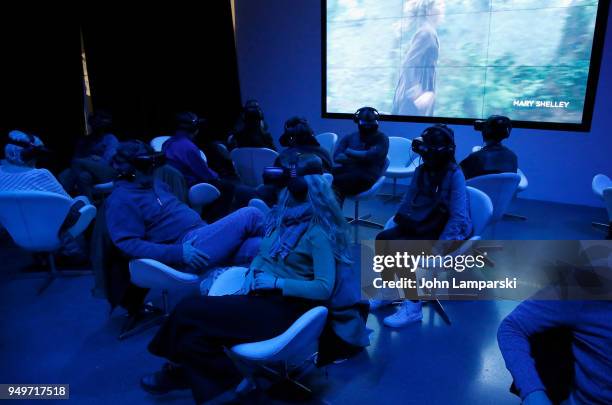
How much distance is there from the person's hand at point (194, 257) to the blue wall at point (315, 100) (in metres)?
4.36

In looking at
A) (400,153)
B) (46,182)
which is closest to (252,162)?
(46,182)

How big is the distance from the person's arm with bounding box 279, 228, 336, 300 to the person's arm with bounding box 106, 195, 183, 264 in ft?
2.67

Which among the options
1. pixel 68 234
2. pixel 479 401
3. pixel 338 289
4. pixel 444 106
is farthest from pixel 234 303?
pixel 444 106

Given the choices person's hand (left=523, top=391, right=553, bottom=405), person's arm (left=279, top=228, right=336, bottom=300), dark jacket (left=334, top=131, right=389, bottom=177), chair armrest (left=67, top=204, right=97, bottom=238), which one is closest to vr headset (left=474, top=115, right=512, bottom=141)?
dark jacket (left=334, top=131, right=389, bottom=177)

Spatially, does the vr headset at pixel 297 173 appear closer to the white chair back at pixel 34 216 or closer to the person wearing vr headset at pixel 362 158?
the white chair back at pixel 34 216

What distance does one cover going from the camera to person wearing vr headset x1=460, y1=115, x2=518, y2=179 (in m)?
3.79

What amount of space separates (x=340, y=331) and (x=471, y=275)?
6.63ft

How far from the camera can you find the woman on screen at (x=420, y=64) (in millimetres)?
5820

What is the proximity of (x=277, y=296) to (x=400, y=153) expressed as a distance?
376 centimetres

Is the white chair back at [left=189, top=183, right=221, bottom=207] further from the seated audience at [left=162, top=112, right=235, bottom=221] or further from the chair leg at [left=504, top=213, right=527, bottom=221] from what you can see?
the chair leg at [left=504, top=213, right=527, bottom=221]

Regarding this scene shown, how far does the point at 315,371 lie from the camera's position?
8.04 ft

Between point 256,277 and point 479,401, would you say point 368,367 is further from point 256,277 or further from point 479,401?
point 256,277

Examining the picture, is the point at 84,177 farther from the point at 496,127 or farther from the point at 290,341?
the point at 496,127

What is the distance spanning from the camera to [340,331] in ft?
6.30
